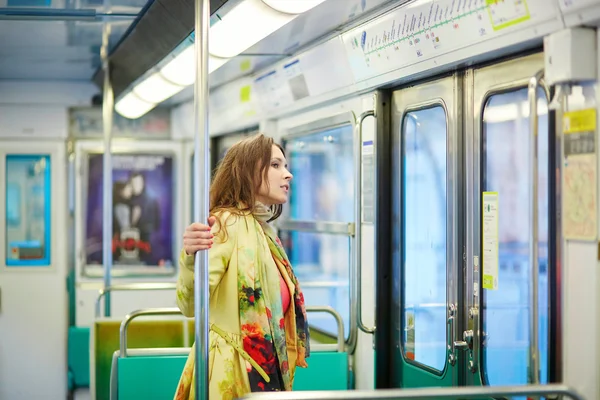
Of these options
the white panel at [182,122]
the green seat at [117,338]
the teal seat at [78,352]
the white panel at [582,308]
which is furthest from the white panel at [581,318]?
the teal seat at [78,352]

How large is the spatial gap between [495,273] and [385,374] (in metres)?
1.35

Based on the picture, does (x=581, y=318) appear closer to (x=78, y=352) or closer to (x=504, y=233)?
A: (x=504, y=233)

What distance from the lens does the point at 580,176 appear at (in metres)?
2.91

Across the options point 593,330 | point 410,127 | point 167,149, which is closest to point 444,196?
point 410,127

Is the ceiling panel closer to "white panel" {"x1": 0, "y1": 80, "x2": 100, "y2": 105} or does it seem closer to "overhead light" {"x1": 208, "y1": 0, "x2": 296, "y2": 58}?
"white panel" {"x1": 0, "y1": 80, "x2": 100, "y2": 105}

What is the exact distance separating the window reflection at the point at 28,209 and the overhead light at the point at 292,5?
19.1 ft

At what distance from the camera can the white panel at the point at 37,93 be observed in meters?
8.65

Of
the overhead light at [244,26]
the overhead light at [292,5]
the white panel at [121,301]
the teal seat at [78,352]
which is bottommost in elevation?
the teal seat at [78,352]

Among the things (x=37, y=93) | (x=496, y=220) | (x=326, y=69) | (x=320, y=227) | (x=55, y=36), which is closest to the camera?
(x=496, y=220)

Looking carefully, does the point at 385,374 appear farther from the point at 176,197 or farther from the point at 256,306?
the point at 176,197

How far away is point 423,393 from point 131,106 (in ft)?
19.7

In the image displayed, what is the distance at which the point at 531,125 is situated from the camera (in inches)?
106

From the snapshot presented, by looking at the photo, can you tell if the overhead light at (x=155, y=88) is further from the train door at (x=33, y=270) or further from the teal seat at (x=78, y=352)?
the teal seat at (x=78, y=352)

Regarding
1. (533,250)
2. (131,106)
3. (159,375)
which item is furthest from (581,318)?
(131,106)
